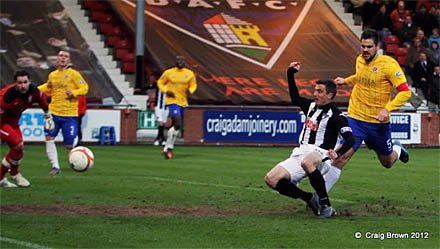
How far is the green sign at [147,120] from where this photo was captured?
83.9ft

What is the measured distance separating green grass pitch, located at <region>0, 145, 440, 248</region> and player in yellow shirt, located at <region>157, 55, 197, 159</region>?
2023mm

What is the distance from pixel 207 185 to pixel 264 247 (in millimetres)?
5772

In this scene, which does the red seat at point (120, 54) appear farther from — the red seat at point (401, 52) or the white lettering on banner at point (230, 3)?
the red seat at point (401, 52)

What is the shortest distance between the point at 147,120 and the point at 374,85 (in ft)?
50.6

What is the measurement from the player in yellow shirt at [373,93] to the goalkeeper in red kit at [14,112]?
4884 mm

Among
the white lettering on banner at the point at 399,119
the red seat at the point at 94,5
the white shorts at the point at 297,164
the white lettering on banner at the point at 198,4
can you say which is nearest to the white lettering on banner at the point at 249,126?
the white lettering on banner at the point at 399,119

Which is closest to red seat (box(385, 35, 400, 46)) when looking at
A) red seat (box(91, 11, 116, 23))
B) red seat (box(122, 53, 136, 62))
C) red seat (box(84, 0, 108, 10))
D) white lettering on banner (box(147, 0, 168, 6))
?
white lettering on banner (box(147, 0, 168, 6))

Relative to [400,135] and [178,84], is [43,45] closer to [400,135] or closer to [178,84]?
[178,84]

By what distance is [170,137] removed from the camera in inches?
777

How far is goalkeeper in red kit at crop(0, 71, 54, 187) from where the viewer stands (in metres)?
12.6

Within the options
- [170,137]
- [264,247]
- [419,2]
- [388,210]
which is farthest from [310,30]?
[264,247]

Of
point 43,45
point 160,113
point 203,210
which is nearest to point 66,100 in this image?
point 203,210

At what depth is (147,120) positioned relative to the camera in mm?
25734

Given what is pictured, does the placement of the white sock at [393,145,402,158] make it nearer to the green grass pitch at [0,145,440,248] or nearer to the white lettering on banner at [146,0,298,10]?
the green grass pitch at [0,145,440,248]
